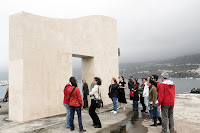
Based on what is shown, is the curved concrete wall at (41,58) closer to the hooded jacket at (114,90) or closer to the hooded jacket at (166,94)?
the hooded jacket at (114,90)

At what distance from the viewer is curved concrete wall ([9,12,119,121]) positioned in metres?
7.07

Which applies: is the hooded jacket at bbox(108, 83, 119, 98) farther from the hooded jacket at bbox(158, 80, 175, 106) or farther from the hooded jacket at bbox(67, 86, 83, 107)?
the hooded jacket at bbox(158, 80, 175, 106)

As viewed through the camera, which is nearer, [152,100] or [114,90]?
[152,100]

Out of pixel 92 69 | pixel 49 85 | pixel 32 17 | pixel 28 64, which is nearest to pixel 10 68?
pixel 28 64

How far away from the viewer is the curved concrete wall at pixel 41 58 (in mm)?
7074

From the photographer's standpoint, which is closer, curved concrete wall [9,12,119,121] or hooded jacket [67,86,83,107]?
hooded jacket [67,86,83,107]

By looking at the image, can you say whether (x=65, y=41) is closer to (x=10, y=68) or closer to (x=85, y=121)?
(x=10, y=68)

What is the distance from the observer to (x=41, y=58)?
767cm

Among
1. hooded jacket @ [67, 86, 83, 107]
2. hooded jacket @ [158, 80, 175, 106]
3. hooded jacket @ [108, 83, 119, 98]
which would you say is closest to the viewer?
hooded jacket @ [158, 80, 175, 106]

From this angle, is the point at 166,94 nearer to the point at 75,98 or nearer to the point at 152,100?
the point at 152,100

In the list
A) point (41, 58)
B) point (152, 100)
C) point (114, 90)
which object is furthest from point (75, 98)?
point (114, 90)

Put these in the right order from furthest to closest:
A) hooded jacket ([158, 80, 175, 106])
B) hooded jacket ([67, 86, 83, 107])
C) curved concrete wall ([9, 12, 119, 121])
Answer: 1. curved concrete wall ([9, 12, 119, 121])
2. hooded jacket ([67, 86, 83, 107])
3. hooded jacket ([158, 80, 175, 106])

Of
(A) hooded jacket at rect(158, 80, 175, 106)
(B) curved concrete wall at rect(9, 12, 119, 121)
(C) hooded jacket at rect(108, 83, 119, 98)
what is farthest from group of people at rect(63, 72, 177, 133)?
(B) curved concrete wall at rect(9, 12, 119, 121)

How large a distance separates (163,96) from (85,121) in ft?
10.9
